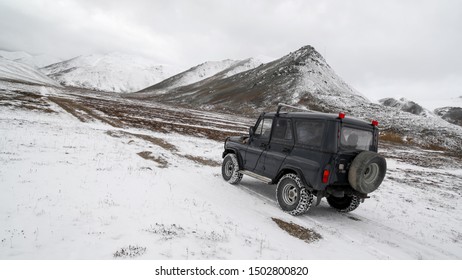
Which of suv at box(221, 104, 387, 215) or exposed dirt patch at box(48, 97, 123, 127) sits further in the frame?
exposed dirt patch at box(48, 97, 123, 127)

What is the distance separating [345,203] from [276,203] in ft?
6.95

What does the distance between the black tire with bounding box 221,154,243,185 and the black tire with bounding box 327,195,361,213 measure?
3.19m

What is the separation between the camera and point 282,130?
8.28m

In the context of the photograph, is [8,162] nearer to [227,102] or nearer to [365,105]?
[365,105]

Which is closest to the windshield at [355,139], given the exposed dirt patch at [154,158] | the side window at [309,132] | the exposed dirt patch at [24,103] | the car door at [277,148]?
the side window at [309,132]

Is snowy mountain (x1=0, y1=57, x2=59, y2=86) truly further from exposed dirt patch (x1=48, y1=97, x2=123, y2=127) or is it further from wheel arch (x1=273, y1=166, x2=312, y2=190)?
wheel arch (x1=273, y1=166, x2=312, y2=190)

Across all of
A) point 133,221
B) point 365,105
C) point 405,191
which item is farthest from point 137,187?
point 365,105

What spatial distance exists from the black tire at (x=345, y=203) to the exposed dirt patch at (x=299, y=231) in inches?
88.8

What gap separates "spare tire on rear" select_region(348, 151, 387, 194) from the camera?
680cm

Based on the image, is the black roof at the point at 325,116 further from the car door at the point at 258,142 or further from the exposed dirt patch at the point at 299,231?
the exposed dirt patch at the point at 299,231

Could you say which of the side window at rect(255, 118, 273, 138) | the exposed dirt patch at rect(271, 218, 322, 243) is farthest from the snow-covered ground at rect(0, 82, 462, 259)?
the side window at rect(255, 118, 273, 138)

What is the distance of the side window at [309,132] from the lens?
720 cm

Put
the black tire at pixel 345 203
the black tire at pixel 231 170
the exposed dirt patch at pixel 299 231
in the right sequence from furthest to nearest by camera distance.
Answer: the black tire at pixel 231 170 → the black tire at pixel 345 203 → the exposed dirt patch at pixel 299 231

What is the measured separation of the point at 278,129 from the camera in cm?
842
